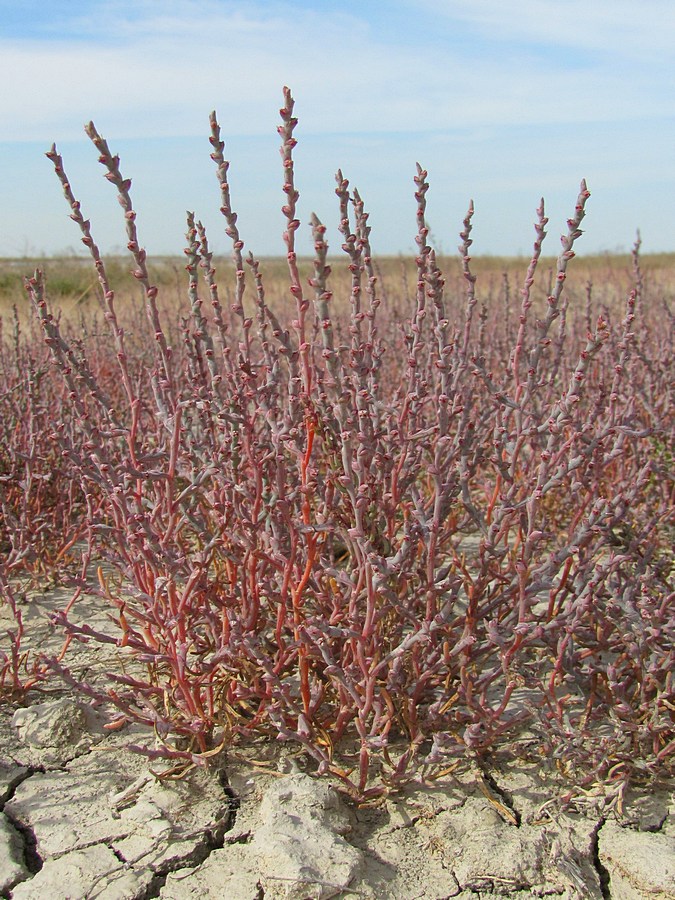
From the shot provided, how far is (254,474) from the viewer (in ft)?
5.88

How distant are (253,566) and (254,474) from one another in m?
0.24

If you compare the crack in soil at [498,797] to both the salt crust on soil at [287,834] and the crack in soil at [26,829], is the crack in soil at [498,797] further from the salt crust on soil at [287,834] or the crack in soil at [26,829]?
the crack in soil at [26,829]

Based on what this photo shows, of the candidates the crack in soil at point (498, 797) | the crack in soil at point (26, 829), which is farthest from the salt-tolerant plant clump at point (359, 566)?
the crack in soil at point (26, 829)

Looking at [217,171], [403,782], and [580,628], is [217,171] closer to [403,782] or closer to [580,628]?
[580,628]

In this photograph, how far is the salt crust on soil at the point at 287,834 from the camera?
1.60 meters

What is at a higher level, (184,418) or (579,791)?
(184,418)

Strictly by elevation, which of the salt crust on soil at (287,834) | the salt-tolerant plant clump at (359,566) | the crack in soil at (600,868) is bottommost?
the crack in soil at (600,868)

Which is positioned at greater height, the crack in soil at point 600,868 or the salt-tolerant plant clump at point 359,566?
the salt-tolerant plant clump at point 359,566

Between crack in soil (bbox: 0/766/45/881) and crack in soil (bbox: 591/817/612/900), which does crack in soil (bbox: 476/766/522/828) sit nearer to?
crack in soil (bbox: 591/817/612/900)

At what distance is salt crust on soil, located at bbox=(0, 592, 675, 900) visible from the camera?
1.60 m

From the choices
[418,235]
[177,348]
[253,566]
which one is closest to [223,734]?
[253,566]

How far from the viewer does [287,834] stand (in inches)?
64.1

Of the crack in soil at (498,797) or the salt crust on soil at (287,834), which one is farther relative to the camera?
the crack in soil at (498,797)

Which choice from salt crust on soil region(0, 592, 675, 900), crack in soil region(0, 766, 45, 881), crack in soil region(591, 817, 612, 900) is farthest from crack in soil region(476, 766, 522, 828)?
crack in soil region(0, 766, 45, 881)
